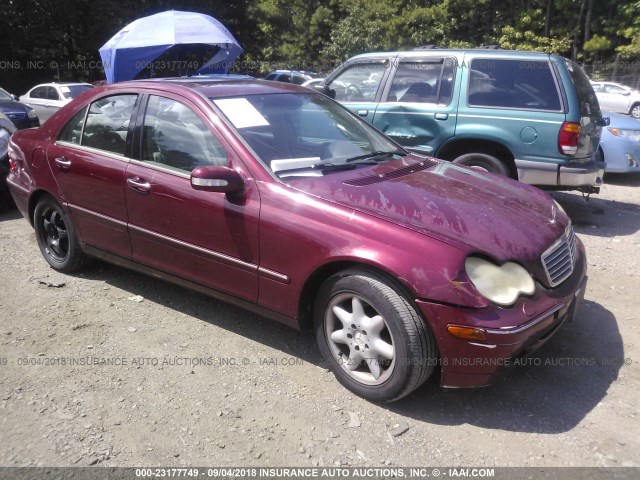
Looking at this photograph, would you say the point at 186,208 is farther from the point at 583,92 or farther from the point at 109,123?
the point at 583,92

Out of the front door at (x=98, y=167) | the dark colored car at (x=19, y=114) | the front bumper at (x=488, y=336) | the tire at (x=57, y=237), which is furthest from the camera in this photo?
the dark colored car at (x=19, y=114)

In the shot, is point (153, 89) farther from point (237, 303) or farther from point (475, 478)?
point (475, 478)

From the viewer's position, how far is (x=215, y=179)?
10.6ft

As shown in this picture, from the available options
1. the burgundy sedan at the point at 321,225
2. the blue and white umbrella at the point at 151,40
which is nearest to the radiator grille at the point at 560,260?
the burgundy sedan at the point at 321,225

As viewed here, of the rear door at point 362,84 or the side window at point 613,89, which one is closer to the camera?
the rear door at point 362,84

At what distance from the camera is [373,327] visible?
2.98 m

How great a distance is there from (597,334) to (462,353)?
1591 mm

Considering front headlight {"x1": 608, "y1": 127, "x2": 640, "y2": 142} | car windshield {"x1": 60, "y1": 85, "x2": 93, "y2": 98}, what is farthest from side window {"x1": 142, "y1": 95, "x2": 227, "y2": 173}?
car windshield {"x1": 60, "y1": 85, "x2": 93, "y2": 98}

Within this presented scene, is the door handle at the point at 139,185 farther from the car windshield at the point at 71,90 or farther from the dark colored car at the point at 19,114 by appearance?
the car windshield at the point at 71,90

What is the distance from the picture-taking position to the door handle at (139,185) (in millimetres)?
3767

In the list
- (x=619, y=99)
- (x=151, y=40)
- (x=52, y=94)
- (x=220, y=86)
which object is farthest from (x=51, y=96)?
(x=619, y=99)

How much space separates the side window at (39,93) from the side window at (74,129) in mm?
12833

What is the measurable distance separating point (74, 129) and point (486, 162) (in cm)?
413

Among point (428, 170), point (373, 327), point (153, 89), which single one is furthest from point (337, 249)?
point (153, 89)
